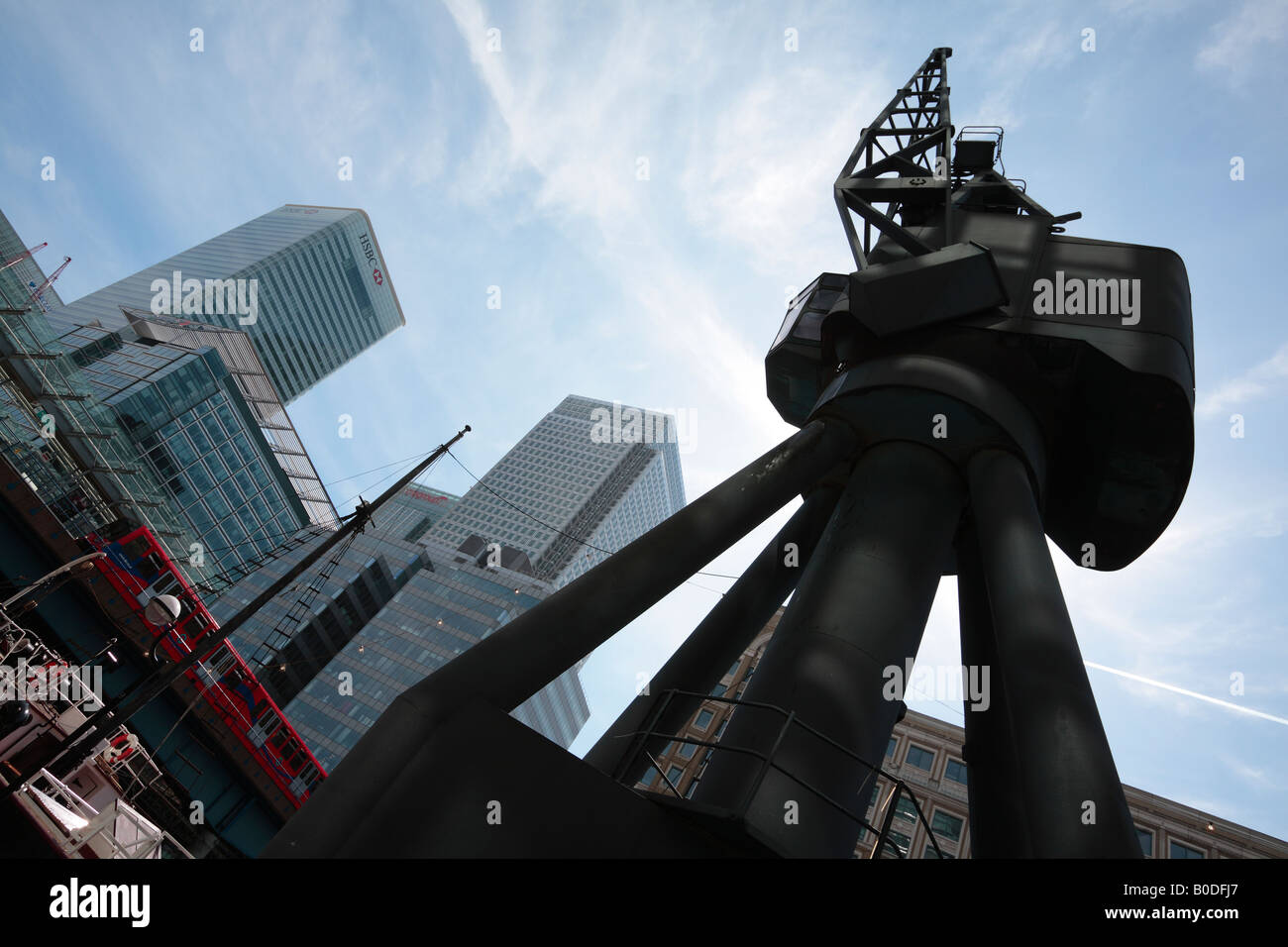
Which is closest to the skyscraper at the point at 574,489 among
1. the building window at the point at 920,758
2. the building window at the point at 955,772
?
the building window at the point at 920,758

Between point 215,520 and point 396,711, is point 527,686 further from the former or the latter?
point 215,520

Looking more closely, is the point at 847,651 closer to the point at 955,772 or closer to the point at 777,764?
the point at 777,764

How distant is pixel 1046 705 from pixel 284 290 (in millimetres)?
135095

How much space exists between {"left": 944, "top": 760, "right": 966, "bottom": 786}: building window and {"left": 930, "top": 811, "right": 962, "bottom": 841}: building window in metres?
2.77

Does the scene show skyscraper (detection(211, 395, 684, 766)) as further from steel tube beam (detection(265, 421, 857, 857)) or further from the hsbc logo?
the hsbc logo

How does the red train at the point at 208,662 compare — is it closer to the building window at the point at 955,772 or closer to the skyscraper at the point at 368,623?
the building window at the point at 955,772

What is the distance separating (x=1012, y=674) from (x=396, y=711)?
3.73 metres

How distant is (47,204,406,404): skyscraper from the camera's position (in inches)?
4252

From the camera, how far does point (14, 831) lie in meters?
13.4

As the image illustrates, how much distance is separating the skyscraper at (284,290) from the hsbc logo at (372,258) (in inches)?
8.1
